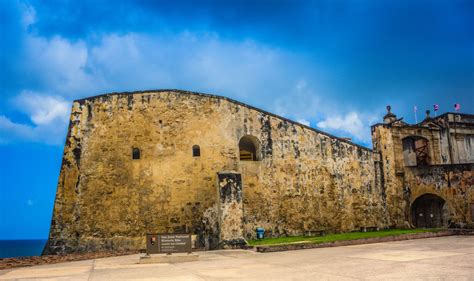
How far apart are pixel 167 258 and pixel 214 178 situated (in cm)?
652

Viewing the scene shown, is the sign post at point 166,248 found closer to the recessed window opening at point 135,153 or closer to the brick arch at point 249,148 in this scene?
the recessed window opening at point 135,153

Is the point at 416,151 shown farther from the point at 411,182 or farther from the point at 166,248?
the point at 166,248

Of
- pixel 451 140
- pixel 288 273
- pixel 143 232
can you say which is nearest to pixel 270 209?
pixel 143 232

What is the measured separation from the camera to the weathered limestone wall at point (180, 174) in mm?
15805

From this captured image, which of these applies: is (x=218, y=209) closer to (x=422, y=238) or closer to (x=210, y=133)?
(x=210, y=133)

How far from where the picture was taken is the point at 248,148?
18656mm

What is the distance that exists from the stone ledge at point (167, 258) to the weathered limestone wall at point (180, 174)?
5.08 meters

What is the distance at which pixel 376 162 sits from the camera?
→ 20047 millimetres

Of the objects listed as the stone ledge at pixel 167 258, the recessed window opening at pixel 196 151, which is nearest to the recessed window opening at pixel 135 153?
the recessed window opening at pixel 196 151

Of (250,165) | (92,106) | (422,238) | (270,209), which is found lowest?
(422,238)

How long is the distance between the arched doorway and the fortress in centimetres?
199

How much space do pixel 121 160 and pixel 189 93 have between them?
4.05 meters

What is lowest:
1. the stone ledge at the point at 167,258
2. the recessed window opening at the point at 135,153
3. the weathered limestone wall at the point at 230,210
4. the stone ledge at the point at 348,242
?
the stone ledge at the point at 348,242

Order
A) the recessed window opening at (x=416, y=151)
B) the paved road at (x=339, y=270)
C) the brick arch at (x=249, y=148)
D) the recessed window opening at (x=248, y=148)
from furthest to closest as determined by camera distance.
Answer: the recessed window opening at (x=416, y=151) → the recessed window opening at (x=248, y=148) → the brick arch at (x=249, y=148) → the paved road at (x=339, y=270)
